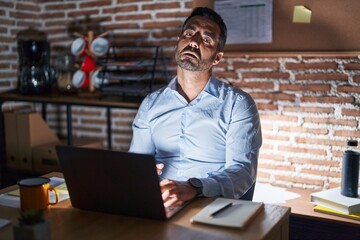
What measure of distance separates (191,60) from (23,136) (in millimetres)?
1483

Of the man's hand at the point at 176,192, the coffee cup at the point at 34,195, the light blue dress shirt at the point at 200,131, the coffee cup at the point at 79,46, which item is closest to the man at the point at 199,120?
the light blue dress shirt at the point at 200,131

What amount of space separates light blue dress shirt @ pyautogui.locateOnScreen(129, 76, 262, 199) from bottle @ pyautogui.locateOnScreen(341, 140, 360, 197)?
0.49 meters

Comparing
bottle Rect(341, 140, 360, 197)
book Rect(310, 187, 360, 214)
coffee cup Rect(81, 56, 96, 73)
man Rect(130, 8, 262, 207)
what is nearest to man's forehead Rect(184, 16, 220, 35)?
man Rect(130, 8, 262, 207)

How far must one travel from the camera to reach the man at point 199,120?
1.87 meters

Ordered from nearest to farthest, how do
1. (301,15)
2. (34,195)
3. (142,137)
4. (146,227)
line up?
(146,227) → (34,195) → (142,137) → (301,15)

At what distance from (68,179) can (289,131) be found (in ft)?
4.95

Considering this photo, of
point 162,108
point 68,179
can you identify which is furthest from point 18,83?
point 68,179

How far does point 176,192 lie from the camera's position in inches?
54.0

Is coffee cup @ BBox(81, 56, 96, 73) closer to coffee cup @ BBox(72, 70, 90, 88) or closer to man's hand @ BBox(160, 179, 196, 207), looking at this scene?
coffee cup @ BBox(72, 70, 90, 88)

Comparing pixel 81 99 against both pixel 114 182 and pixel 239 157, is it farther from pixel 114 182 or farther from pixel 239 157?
pixel 114 182

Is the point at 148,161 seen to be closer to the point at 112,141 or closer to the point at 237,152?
the point at 237,152

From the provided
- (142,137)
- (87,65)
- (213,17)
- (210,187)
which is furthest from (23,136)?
(210,187)

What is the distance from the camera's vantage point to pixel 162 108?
81.4 inches

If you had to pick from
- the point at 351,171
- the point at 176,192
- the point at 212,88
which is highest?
the point at 212,88
